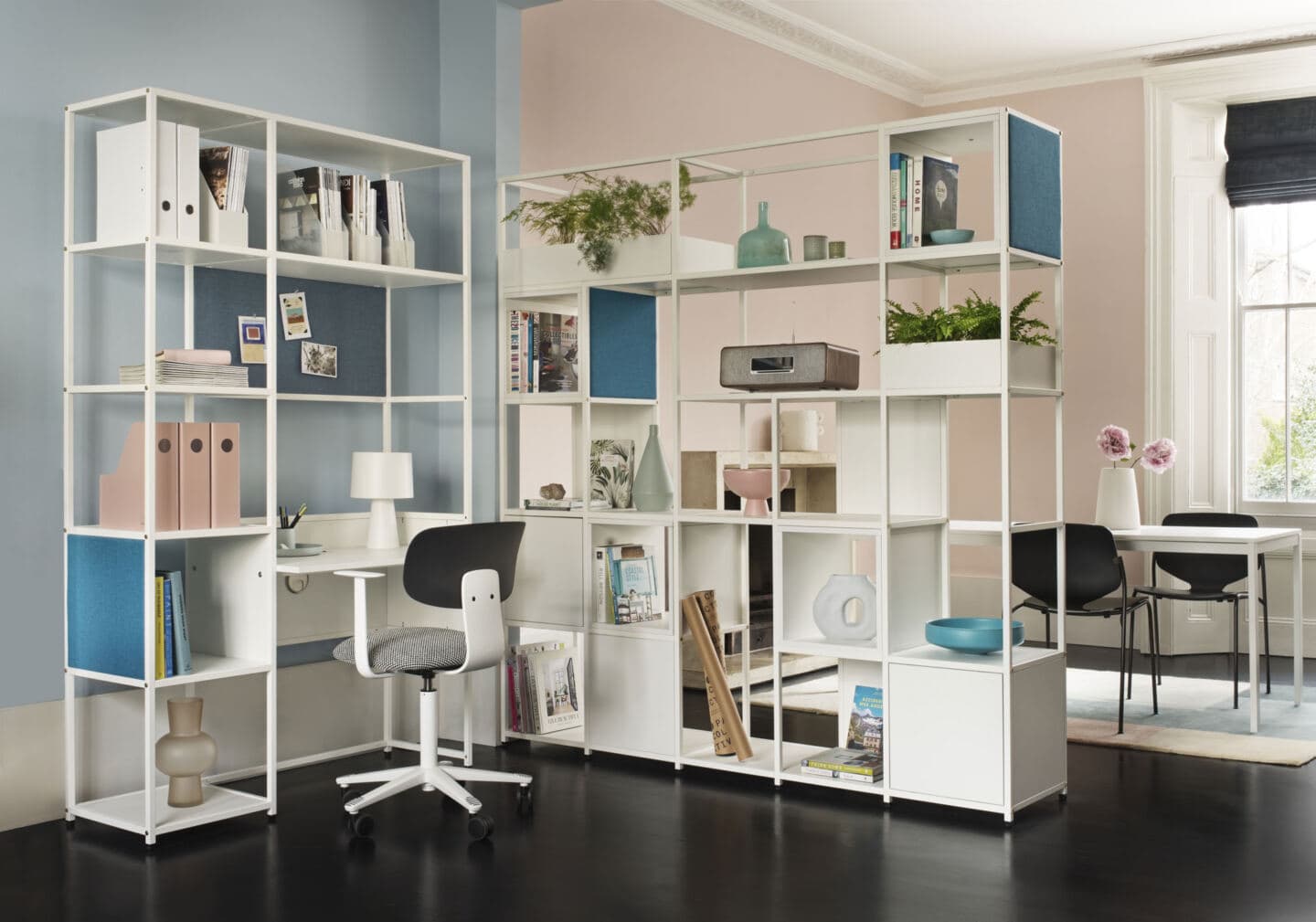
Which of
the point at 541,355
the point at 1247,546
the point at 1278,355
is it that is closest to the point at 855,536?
the point at 541,355

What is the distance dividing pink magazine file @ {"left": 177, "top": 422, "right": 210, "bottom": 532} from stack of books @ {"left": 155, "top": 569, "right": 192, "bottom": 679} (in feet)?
0.58

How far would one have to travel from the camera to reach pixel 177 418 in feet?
15.5

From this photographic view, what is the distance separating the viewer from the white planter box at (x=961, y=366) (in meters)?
4.32

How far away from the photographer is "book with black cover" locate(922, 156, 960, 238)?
4480 millimetres

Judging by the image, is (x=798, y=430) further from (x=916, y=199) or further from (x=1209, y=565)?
(x=916, y=199)

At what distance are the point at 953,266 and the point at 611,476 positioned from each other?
1.54 m

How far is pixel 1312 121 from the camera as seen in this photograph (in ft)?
25.8

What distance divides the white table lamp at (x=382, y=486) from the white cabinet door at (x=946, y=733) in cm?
189

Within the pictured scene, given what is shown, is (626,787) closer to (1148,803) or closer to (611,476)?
(611,476)

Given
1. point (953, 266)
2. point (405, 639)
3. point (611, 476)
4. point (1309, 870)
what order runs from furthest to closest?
point (611, 476) → point (953, 266) → point (405, 639) → point (1309, 870)

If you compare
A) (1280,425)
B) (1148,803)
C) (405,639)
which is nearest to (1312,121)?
(1280,425)

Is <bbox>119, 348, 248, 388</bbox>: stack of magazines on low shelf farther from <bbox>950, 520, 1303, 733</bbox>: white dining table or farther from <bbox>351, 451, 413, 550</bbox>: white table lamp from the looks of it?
<bbox>950, 520, 1303, 733</bbox>: white dining table

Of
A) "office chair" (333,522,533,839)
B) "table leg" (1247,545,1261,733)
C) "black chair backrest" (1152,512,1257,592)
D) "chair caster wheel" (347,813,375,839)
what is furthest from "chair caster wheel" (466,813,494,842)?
"black chair backrest" (1152,512,1257,592)

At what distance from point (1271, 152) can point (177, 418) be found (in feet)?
21.0
